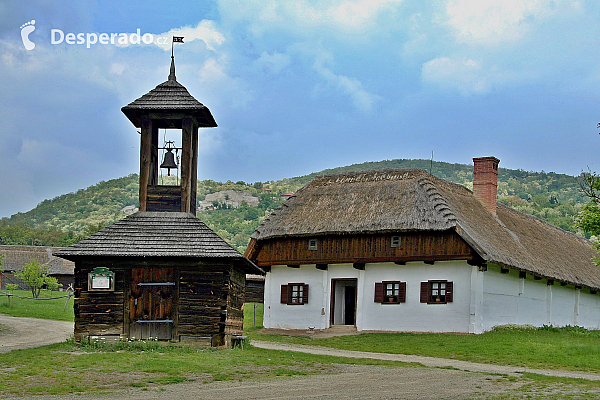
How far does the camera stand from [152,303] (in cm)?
2112

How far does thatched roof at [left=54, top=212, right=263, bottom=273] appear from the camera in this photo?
20.7 metres

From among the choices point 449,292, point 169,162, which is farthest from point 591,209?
point 169,162

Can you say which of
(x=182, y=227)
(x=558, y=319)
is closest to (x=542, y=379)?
(x=182, y=227)

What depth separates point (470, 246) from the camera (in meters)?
29.8

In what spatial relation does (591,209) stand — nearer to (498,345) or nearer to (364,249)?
(498,345)

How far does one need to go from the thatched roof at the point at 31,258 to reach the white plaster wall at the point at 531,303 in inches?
1486

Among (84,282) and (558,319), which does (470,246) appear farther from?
(84,282)

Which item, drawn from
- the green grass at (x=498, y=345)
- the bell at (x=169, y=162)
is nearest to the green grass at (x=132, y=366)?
the green grass at (x=498, y=345)

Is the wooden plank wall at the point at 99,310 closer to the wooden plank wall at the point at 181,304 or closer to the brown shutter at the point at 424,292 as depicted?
the wooden plank wall at the point at 181,304

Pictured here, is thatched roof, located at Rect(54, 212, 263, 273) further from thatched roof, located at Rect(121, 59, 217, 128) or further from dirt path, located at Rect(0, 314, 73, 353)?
dirt path, located at Rect(0, 314, 73, 353)

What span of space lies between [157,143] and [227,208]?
77654 millimetres

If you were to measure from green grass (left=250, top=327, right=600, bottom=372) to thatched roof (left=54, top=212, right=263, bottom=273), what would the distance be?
7.70 meters

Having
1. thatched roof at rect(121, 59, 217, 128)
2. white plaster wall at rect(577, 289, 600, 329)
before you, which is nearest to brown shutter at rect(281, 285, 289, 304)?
thatched roof at rect(121, 59, 217, 128)

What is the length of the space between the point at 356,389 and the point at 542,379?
5385mm
